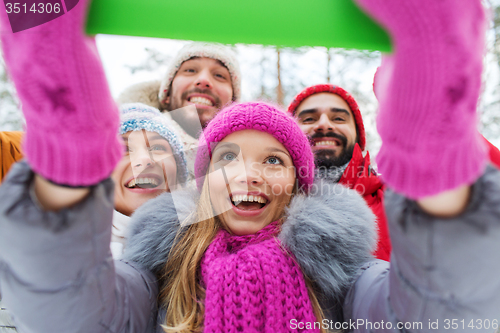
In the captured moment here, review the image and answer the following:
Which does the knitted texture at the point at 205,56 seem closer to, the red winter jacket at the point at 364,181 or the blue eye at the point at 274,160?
the red winter jacket at the point at 364,181

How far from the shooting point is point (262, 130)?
1.56m

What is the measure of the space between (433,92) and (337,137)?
207 cm

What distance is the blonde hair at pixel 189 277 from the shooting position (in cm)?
119

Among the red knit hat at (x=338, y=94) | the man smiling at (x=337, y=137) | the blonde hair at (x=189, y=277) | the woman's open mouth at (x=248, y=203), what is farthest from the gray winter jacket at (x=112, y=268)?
the red knit hat at (x=338, y=94)

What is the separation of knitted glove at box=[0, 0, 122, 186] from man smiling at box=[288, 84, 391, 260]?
6.23 ft

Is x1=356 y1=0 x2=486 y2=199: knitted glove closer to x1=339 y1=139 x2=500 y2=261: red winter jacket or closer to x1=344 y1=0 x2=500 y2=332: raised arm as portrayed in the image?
x1=344 y1=0 x2=500 y2=332: raised arm

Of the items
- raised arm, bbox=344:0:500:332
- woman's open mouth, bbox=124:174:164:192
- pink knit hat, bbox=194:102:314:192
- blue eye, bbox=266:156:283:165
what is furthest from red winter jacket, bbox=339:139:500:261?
raised arm, bbox=344:0:500:332

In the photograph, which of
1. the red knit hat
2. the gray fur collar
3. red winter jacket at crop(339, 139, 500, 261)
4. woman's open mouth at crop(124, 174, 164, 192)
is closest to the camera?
the gray fur collar

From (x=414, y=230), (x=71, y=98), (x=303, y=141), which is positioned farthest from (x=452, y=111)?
(x=303, y=141)

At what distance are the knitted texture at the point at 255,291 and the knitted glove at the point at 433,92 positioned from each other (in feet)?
2.49

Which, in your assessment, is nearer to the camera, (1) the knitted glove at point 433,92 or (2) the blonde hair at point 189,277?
(1) the knitted glove at point 433,92

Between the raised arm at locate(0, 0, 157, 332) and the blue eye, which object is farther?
the blue eye

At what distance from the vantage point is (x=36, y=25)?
21.5 inches

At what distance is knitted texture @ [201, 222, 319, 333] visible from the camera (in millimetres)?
1137
